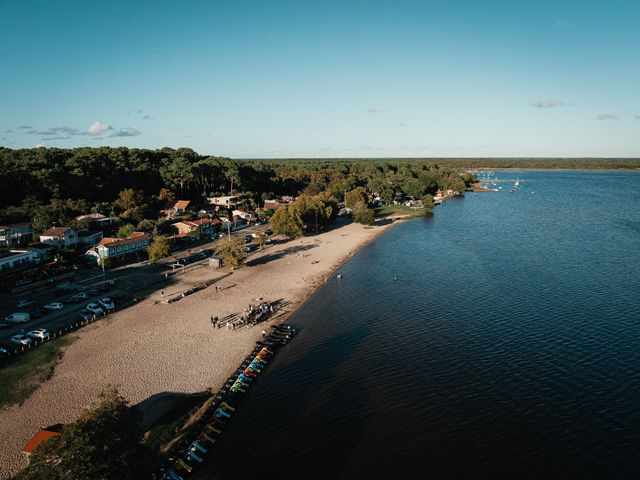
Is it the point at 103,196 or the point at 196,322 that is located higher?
the point at 103,196

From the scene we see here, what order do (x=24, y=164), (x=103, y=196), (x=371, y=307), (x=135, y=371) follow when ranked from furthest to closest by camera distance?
(x=103, y=196)
(x=24, y=164)
(x=371, y=307)
(x=135, y=371)

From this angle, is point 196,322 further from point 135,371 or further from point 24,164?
point 24,164

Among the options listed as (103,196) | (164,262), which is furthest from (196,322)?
(103,196)

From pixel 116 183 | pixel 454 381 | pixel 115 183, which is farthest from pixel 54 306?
pixel 116 183

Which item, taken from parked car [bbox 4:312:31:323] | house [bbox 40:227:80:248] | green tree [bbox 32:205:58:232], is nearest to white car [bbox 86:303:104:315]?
parked car [bbox 4:312:31:323]

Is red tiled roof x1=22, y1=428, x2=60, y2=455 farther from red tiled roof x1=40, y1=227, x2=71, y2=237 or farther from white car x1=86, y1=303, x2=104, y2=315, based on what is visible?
red tiled roof x1=40, y1=227, x2=71, y2=237

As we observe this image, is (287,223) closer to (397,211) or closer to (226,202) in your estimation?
(226,202)
